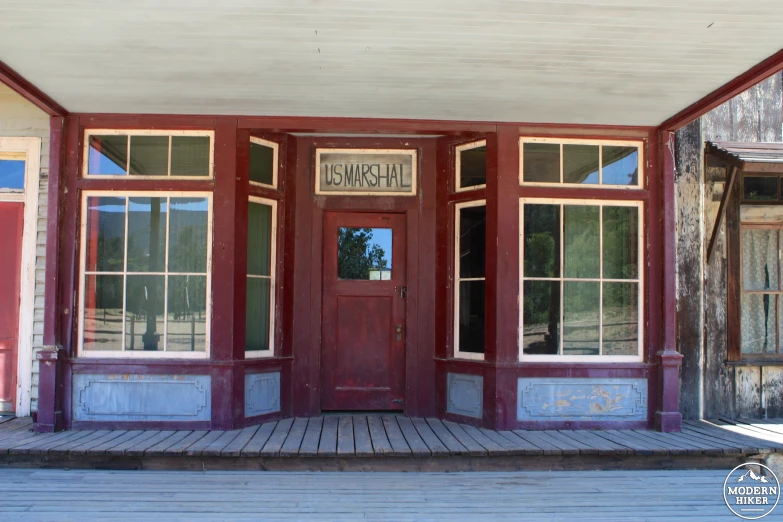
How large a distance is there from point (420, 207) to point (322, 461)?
2.39 m

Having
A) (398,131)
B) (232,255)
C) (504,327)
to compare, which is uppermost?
(398,131)

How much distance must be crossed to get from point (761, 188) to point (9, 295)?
6.67m

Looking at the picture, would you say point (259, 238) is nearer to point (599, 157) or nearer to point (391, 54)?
point (391, 54)

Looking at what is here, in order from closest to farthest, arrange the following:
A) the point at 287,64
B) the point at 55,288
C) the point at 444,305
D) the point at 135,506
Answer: the point at 135,506 → the point at 287,64 → the point at 55,288 → the point at 444,305

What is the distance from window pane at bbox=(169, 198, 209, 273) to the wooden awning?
430cm

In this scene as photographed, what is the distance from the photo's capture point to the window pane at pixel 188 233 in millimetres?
5246

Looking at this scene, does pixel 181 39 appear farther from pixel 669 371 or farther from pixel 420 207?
pixel 669 371

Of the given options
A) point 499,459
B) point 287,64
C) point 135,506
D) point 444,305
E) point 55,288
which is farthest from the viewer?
point 444,305

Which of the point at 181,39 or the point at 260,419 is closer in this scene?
the point at 181,39

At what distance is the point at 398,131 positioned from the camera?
17.7 feet

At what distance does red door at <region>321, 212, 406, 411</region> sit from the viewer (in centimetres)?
582

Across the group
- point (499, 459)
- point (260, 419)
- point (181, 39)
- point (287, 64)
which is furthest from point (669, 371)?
point (181, 39)

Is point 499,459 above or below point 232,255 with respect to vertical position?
below

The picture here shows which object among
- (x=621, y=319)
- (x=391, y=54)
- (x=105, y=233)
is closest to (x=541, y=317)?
(x=621, y=319)
